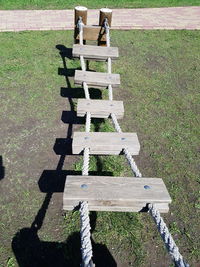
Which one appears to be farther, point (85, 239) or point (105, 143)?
point (105, 143)

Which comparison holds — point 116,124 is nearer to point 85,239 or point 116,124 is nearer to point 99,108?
point 99,108

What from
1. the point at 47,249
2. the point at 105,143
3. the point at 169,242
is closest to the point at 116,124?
the point at 105,143

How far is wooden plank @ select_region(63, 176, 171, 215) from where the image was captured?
270cm

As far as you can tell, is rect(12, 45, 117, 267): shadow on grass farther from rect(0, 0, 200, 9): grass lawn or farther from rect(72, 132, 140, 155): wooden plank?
rect(0, 0, 200, 9): grass lawn

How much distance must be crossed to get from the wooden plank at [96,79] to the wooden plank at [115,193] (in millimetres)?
2549

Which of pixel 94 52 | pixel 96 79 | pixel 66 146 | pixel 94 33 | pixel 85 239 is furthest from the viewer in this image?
pixel 94 33

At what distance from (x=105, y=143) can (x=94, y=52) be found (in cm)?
291

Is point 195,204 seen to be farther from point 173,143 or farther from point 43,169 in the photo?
point 43,169

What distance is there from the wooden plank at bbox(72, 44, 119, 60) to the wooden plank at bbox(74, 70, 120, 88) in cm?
73

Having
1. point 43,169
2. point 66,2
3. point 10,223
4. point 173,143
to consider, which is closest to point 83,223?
point 10,223

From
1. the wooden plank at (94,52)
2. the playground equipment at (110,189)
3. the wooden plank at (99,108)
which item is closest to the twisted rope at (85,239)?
the playground equipment at (110,189)

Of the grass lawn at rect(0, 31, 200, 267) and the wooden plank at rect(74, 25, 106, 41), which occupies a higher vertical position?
the wooden plank at rect(74, 25, 106, 41)

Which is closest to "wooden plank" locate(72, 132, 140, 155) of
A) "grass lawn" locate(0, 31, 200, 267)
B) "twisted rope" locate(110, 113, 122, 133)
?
"twisted rope" locate(110, 113, 122, 133)

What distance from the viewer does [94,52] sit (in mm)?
5836
